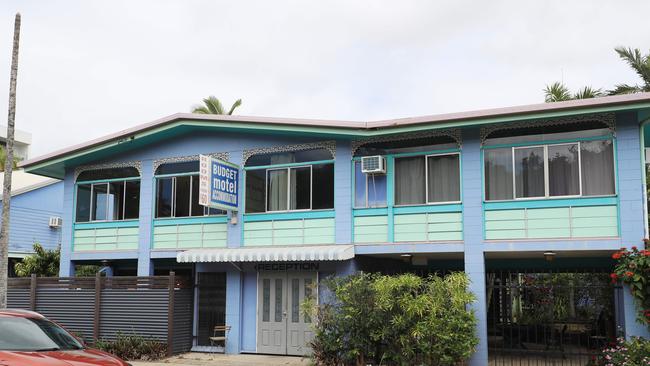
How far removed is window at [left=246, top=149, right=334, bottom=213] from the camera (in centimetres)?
1777

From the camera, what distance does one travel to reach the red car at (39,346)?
27.1 feet

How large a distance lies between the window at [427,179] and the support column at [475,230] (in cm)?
37

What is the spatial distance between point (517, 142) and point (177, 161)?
31.7ft

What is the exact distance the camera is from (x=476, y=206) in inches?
625

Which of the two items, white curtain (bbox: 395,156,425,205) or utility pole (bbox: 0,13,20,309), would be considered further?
white curtain (bbox: 395,156,425,205)

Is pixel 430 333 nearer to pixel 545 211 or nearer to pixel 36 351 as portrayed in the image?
pixel 545 211

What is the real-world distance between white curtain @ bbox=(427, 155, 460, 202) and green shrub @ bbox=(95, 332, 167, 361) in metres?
8.11

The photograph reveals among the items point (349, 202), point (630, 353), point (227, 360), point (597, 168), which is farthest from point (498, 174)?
point (227, 360)

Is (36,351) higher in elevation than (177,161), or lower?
lower

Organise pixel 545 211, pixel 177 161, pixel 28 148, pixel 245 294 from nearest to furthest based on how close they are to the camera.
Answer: pixel 545 211 < pixel 245 294 < pixel 177 161 < pixel 28 148

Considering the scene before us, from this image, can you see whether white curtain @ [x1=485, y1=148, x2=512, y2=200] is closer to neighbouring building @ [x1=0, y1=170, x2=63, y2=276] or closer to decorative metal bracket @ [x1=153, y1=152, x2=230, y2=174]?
decorative metal bracket @ [x1=153, y1=152, x2=230, y2=174]

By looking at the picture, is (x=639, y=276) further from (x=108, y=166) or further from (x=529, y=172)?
(x=108, y=166)

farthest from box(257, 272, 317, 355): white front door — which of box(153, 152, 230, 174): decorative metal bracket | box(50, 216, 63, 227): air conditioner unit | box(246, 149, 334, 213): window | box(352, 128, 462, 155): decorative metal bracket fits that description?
box(50, 216, 63, 227): air conditioner unit

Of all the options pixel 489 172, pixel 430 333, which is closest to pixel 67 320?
pixel 430 333
